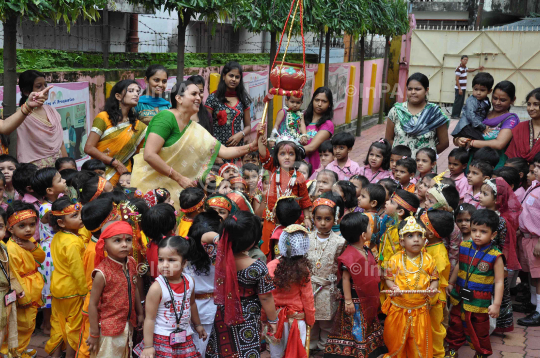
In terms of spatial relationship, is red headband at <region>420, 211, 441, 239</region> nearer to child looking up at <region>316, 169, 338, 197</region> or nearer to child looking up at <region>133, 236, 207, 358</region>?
child looking up at <region>316, 169, 338, 197</region>

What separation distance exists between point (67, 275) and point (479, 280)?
3.05 metres

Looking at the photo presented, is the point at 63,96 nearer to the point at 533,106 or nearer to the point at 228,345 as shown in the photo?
the point at 228,345

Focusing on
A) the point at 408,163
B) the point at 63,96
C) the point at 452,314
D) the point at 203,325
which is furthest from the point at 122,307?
the point at 63,96

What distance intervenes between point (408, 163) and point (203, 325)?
2564 millimetres

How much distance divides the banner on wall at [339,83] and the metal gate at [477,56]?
3.23 meters

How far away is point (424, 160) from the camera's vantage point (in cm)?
544

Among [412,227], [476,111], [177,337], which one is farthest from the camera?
[476,111]

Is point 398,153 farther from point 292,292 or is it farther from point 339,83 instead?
point 339,83

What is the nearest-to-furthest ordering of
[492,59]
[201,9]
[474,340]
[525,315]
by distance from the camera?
[474,340]
[525,315]
[201,9]
[492,59]

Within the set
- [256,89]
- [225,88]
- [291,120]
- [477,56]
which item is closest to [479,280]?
[291,120]

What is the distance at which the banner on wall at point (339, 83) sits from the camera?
13.8 meters

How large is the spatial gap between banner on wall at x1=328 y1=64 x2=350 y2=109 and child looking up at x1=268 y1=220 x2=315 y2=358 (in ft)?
33.8

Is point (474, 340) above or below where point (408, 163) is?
below

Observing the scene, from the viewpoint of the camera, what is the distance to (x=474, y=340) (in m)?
4.23
